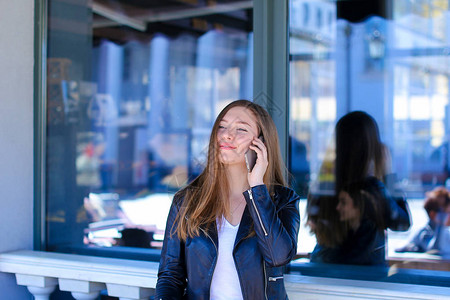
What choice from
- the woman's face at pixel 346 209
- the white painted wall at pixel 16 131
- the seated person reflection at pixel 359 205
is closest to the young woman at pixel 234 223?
the seated person reflection at pixel 359 205

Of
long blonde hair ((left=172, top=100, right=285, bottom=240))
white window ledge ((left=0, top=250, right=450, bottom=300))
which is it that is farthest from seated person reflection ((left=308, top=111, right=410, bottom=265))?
long blonde hair ((left=172, top=100, right=285, bottom=240))

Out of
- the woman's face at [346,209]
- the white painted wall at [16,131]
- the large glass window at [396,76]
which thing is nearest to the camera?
the white painted wall at [16,131]

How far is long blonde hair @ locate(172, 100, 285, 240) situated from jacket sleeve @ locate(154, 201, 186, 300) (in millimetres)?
23

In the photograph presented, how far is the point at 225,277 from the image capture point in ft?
5.17

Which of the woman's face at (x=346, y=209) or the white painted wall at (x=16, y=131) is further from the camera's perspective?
the woman's face at (x=346, y=209)

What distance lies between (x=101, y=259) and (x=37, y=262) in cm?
32

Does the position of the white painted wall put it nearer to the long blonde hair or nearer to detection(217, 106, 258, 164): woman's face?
the long blonde hair

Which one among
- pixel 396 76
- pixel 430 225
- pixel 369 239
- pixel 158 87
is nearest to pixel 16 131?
pixel 369 239

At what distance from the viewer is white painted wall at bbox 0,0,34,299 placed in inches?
102

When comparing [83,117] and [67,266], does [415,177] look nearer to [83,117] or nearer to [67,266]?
[83,117]

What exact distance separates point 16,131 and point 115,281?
96 cm

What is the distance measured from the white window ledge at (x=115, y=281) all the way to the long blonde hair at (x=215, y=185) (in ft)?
1.52

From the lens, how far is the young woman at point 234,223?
1527 millimetres

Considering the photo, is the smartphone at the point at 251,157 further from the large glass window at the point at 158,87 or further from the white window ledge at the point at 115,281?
the large glass window at the point at 158,87
